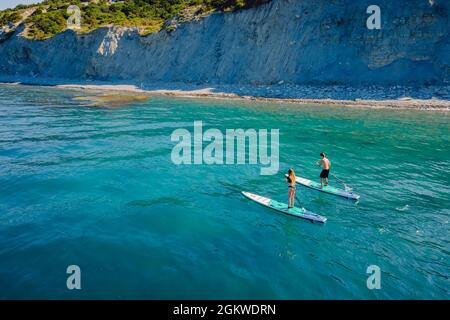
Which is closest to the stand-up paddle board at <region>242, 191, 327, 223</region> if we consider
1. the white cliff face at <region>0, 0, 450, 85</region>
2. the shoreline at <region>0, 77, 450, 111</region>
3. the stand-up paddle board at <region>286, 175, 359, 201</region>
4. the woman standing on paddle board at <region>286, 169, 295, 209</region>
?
the woman standing on paddle board at <region>286, 169, 295, 209</region>

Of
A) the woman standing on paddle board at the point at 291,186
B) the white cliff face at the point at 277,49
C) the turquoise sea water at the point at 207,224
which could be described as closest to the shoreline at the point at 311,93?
the white cliff face at the point at 277,49

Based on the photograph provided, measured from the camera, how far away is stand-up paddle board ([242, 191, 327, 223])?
14.1m

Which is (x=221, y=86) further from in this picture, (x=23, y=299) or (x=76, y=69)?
(x=23, y=299)

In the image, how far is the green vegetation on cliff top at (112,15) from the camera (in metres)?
71.4

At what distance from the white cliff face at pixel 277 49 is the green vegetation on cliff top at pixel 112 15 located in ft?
11.0

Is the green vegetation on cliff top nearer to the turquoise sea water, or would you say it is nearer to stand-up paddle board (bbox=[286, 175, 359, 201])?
the turquoise sea water

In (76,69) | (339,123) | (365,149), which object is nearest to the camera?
(365,149)

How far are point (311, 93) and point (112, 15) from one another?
59.7 meters

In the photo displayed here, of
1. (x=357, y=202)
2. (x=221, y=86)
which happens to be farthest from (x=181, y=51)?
(x=357, y=202)

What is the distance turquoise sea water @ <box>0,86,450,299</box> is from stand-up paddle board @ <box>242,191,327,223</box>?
0.34m

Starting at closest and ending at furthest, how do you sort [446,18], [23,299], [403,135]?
[23,299], [403,135], [446,18]

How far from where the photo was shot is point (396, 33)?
50.3 m

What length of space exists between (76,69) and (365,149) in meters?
71.0

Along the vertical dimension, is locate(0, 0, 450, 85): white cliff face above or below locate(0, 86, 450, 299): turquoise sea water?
above
